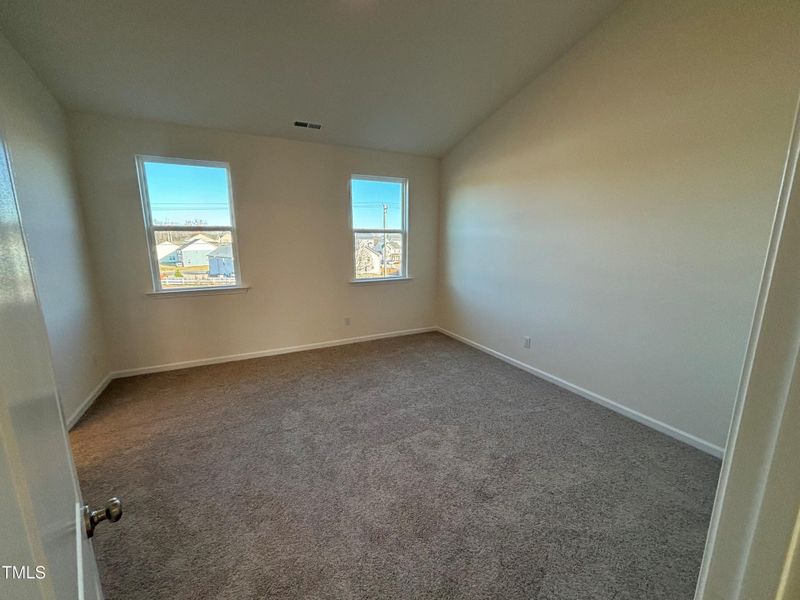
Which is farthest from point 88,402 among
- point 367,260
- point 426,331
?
point 426,331

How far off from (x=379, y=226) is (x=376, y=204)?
290mm

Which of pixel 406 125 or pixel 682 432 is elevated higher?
pixel 406 125

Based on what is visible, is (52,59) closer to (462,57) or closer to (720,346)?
(462,57)

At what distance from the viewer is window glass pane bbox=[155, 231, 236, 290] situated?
330 centimetres

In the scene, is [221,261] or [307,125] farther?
[221,261]

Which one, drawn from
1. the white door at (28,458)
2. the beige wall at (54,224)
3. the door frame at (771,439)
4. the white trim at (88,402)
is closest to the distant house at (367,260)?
the beige wall at (54,224)

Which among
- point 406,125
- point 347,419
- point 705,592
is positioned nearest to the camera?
point 705,592

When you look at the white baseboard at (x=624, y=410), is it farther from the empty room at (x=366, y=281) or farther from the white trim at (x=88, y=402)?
the white trim at (x=88, y=402)

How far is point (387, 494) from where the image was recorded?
1.77 m

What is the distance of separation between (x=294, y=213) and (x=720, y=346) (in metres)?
3.96

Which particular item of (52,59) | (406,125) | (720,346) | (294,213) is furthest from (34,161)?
(720,346)

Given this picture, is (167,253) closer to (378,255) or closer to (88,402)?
(88,402)

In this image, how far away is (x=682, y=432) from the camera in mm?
2258

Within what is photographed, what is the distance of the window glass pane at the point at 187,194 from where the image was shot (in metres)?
3.17
